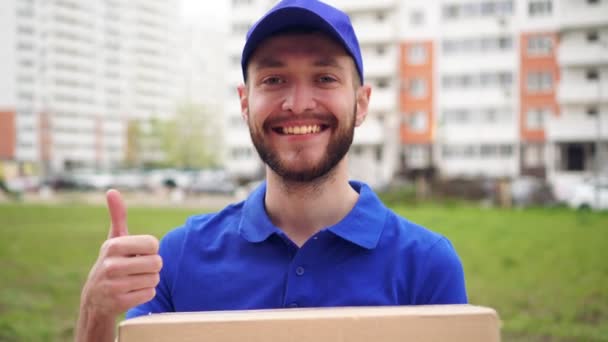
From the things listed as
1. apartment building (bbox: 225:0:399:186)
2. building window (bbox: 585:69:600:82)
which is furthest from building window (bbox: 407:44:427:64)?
building window (bbox: 585:69:600:82)

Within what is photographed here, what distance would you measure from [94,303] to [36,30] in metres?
83.6

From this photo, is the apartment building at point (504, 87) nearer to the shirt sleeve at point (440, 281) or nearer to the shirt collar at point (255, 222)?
the shirt collar at point (255, 222)

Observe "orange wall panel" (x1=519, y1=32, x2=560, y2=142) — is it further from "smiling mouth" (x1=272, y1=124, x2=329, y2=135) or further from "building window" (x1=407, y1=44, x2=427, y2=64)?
"smiling mouth" (x1=272, y1=124, x2=329, y2=135)

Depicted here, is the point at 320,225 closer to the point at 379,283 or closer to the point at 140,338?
the point at 379,283

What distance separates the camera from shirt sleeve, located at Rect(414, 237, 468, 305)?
1902 mm

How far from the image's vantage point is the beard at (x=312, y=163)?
77.1 inches

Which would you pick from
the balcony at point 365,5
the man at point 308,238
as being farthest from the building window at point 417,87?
the man at point 308,238

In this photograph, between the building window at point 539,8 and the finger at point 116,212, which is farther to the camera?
the building window at point 539,8

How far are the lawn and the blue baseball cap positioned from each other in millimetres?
4813

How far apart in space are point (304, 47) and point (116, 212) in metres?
0.74

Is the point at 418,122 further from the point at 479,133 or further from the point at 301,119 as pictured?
the point at 301,119

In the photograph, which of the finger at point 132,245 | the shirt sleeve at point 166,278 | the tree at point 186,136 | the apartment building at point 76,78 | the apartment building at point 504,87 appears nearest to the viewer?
the finger at point 132,245

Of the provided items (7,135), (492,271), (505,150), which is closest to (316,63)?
(492,271)

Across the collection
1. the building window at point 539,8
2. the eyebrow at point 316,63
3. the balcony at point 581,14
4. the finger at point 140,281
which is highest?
the building window at point 539,8
